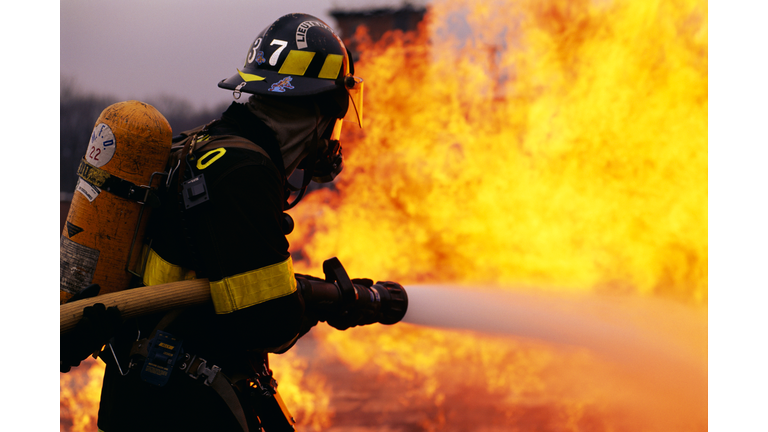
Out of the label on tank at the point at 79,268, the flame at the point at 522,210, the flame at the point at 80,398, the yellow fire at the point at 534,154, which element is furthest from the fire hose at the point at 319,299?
the flame at the point at 80,398

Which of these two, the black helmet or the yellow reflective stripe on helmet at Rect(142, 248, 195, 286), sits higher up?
the black helmet

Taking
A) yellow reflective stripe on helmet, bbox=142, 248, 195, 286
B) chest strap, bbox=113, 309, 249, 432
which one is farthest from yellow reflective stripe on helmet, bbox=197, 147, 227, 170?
chest strap, bbox=113, 309, 249, 432

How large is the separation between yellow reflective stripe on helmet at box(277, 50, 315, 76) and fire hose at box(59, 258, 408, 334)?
844 mm

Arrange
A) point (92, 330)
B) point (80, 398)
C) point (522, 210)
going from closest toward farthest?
point (92, 330) → point (80, 398) → point (522, 210)

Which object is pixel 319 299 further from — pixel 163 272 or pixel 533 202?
pixel 533 202

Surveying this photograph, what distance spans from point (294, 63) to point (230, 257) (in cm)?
84

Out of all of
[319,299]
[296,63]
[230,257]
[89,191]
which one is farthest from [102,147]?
[319,299]

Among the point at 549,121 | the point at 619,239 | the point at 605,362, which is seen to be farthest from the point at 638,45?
the point at 605,362

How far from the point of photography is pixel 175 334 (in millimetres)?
1875

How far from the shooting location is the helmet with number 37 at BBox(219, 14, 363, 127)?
2064 mm

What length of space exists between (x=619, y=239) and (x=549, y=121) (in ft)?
4.14

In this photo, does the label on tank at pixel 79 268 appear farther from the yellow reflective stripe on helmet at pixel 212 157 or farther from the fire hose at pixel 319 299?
the yellow reflective stripe on helmet at pixel 212 157

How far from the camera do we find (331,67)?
2.17 meters

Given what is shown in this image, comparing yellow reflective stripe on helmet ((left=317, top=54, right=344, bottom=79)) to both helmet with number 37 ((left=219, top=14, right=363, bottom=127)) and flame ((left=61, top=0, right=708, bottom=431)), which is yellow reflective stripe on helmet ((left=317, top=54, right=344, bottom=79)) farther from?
flame ((left=61, top=0, right=708, bottom=431))
